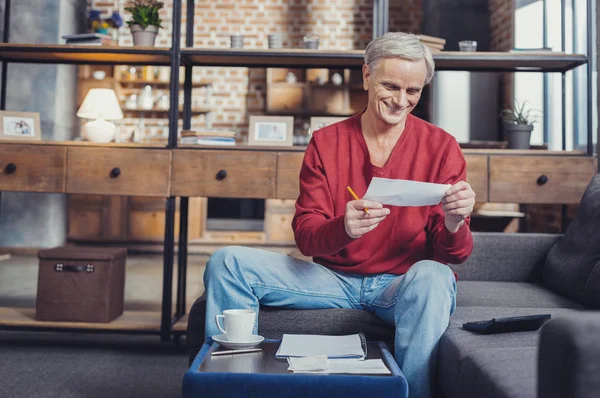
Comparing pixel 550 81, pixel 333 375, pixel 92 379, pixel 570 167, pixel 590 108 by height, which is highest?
pixel 550 81

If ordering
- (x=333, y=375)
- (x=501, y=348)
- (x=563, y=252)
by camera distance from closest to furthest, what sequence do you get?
(x=333, y=375)
(x=501, y=348)
(x=563, y=252)

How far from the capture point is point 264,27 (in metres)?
6.86

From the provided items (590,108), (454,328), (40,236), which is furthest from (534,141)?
(40,236)

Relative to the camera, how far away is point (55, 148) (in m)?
2.87

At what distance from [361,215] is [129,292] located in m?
3.02

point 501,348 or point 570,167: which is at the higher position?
point 570,167

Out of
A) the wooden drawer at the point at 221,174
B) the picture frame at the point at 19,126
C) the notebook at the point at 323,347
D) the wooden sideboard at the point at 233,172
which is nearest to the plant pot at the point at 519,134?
the wooden sideboard at the point at 233,172

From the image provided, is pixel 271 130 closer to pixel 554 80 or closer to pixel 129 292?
pixel 129 292

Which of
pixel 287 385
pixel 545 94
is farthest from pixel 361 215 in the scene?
pixel 545 94

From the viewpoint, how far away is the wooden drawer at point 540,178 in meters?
2.83

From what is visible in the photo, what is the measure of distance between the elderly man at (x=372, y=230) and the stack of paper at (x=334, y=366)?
11.9 inches

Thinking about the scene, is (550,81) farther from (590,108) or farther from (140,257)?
(140,257)

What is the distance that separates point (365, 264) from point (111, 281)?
1434mm

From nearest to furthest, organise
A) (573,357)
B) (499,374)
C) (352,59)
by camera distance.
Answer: (573,357) < (499,374) < (352,59)
